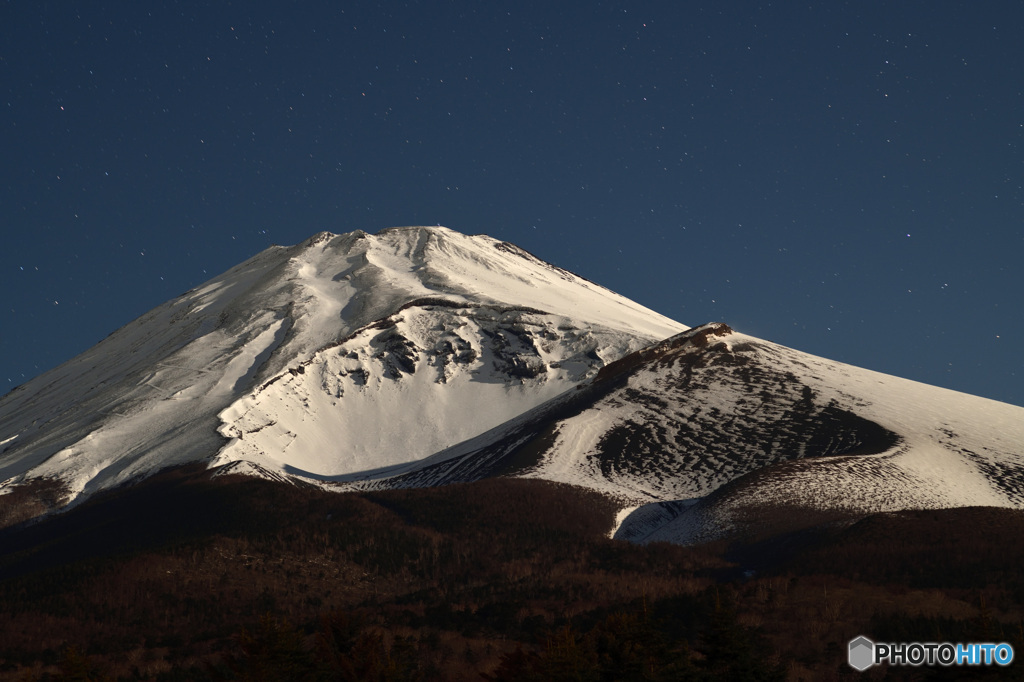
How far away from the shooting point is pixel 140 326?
182 m

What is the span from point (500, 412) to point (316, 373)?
24686 millimetres

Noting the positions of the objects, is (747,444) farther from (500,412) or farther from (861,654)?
(861,654)

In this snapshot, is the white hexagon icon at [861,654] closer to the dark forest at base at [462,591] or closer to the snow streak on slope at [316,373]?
the dark forest at base at [462,591]

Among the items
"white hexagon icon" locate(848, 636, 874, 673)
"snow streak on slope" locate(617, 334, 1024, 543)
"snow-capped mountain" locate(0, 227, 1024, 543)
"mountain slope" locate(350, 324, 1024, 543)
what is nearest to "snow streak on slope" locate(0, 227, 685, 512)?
"snow-capped mountain" locate(0, 227, 1024, 543)

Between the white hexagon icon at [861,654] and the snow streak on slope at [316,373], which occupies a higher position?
the snow streak on slope at [316,373]

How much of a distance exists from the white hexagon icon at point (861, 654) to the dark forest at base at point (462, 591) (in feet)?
1.77

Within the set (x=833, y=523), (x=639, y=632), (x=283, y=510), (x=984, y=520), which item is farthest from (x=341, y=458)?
(x=639, y=632)

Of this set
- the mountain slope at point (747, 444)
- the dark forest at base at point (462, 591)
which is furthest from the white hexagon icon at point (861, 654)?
the mountain slope at point (747, 444)

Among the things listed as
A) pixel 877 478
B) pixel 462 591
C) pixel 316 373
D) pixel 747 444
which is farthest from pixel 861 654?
pixel 316 373

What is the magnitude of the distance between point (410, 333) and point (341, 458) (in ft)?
114

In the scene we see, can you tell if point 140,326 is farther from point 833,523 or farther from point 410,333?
point 833,523

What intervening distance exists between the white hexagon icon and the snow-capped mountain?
2946 centimetres

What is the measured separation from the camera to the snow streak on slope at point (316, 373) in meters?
113

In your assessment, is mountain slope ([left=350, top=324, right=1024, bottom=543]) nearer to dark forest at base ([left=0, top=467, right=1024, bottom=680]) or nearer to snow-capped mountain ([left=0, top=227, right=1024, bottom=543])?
snow-capped mountain ([left=0, top=227, right=1024, bottom=543])
